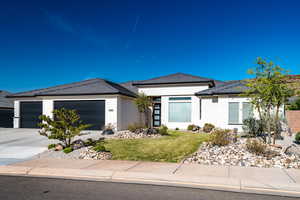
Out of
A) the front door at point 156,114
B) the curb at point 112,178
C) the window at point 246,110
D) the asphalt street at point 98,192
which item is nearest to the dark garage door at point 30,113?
the front door at point 156,114

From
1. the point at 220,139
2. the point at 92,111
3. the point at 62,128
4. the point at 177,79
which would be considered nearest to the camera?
the point at 220,139

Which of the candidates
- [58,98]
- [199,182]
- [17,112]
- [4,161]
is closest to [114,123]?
[58,98]

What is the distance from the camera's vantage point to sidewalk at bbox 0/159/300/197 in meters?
5.05

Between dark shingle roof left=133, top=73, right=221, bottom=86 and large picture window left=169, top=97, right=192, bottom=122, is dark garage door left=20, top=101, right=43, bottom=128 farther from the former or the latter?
large picture window left=169, top=97, right=192, bottom=122

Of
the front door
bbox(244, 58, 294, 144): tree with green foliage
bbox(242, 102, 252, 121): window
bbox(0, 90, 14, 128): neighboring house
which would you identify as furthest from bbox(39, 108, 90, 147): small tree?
bbox(0, 90, 14, 128): neighboring house

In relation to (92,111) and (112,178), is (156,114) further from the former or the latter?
(112,178)

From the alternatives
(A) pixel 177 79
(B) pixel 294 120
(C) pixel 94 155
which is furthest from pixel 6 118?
(B) pixel 294 120

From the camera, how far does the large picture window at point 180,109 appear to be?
19.3 metres

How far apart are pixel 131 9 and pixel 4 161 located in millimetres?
12673

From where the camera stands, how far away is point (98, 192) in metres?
4.75

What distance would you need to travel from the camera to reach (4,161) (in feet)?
25.9

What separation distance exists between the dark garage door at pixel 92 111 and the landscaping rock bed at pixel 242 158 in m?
10.2

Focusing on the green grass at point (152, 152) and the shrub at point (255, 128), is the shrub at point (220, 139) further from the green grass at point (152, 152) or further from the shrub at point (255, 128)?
the shrub at point (255, 128)

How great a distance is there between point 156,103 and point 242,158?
14075 mm
